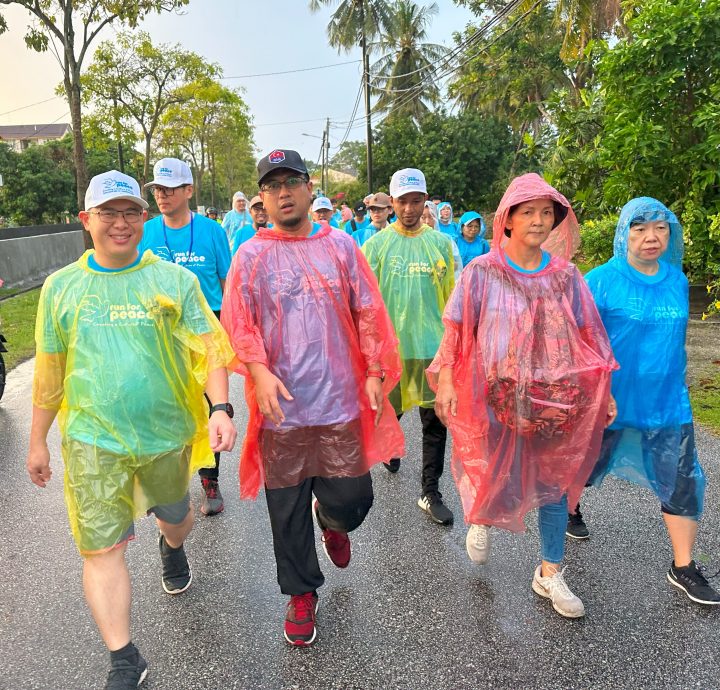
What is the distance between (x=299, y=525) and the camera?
2564mm

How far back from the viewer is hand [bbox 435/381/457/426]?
2686 mm

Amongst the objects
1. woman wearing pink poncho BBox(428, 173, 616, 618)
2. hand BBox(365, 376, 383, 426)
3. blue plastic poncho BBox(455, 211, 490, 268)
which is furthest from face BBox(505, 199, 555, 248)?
blue plastic poncho BBox(455, 211, 490, 268)

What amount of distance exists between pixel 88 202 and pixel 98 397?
709 millimetres

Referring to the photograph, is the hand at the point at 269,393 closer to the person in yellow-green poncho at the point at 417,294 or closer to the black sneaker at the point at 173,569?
the black sneaker at the point at 173,569

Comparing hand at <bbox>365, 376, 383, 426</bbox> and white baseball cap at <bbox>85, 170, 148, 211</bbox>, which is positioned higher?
white baseball cap at <bbox>85, 170, 148, 211</bbox>

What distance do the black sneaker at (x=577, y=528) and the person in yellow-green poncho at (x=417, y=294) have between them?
2.35 ft

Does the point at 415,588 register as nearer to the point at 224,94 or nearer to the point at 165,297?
the point at 165,297

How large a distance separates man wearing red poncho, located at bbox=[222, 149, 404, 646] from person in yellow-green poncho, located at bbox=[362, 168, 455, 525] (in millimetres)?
1054

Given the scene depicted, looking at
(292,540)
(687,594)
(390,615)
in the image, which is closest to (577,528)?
(687,594)

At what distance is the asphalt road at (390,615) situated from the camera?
91.1 inches

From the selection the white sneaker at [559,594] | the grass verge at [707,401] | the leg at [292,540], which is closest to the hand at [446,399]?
the leg at [292,540]

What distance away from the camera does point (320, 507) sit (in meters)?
2.78

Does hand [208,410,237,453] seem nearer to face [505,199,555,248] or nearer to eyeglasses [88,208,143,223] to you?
eyeglasses [88,208,143,223]

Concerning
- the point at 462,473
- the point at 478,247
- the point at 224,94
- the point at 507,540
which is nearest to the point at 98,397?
the point at 462,473
